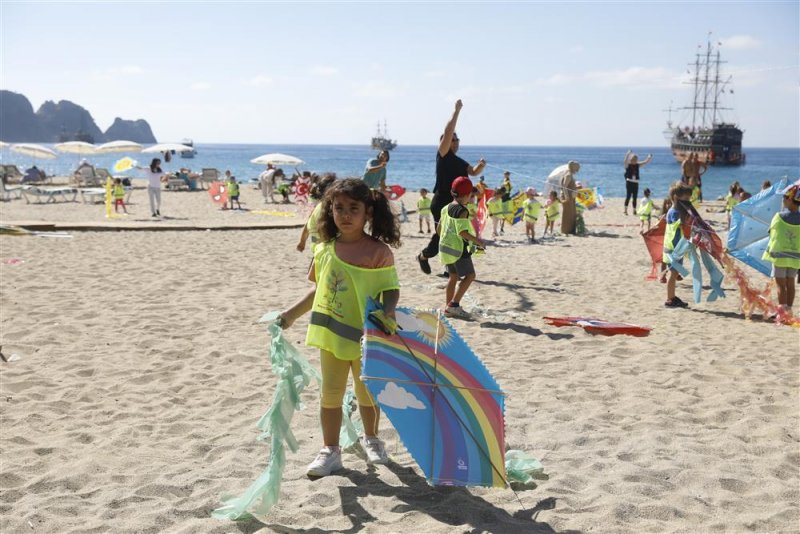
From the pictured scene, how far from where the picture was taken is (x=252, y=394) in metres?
5.20

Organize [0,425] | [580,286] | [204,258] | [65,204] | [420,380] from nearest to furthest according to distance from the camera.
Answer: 1. [420,380]
2. [0,425]
3. [580,286]
4. [204,258]
5. [65,204]

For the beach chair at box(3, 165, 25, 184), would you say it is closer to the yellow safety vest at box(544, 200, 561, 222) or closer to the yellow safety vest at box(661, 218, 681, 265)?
the yellow safety vest at box(544, 200, 561, 222)

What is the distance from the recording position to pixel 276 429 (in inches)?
137

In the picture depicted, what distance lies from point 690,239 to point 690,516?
5.78 meters

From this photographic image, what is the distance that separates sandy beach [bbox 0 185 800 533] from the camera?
3.49 m

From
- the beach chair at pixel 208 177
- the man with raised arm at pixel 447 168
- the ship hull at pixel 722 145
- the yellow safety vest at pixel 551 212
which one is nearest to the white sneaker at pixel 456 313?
the man with raised arm at pixel 447 168

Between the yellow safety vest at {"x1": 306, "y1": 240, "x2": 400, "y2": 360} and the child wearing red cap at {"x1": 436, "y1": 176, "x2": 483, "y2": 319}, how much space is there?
365 cm

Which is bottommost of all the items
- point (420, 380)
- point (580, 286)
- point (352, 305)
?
point (580, 286)

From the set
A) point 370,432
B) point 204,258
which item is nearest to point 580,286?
point 204,258

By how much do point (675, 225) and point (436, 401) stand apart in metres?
6.26

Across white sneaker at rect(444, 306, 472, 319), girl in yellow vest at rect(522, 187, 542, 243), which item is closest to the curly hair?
white sneaker at rect(444, 306, 472, 319)

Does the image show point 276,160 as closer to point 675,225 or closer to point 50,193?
point 50,193

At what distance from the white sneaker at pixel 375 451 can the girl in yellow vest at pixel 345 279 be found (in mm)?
307

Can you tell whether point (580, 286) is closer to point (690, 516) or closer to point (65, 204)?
point (690, 516)
